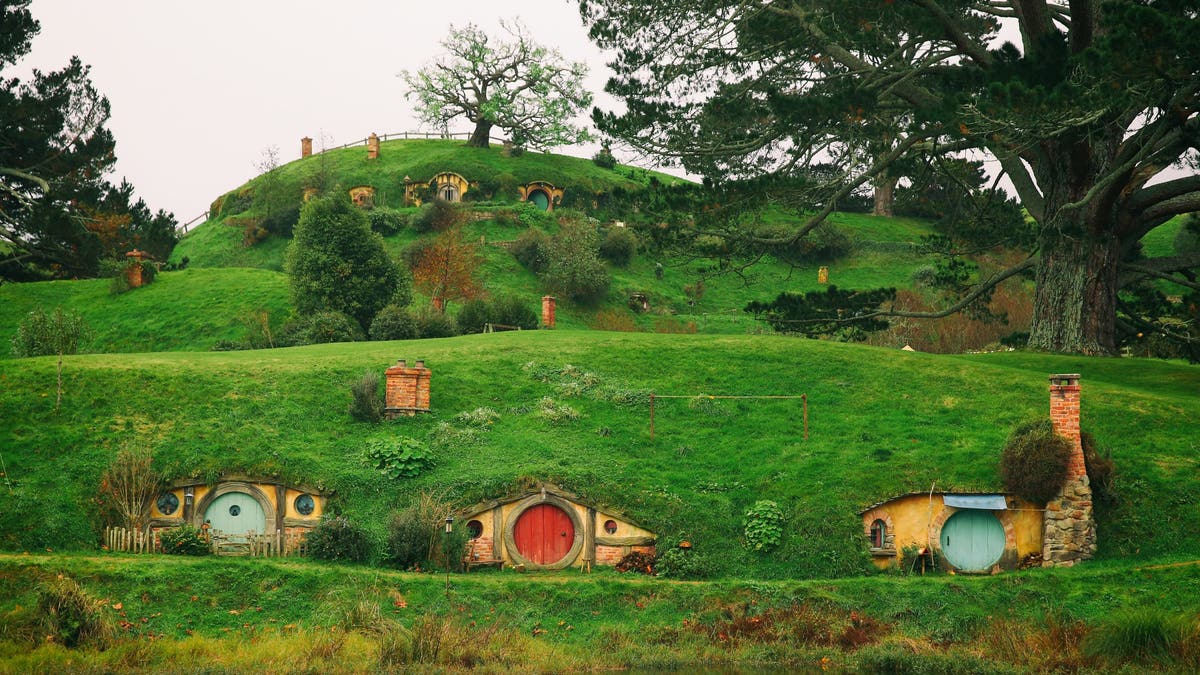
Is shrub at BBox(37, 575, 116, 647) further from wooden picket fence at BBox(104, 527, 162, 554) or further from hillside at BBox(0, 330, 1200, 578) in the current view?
hillside at BBox(0, 330, 1200, 578)

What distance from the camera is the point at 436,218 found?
74062mm

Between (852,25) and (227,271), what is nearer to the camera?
(852,25)

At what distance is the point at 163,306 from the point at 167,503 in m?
31.1

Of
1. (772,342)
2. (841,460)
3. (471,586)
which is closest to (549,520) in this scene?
(471,586)

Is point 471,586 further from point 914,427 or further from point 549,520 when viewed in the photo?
point 914,427

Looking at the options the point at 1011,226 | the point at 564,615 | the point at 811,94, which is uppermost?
the point at 811,94

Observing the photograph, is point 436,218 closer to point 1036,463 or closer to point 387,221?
point 387,221

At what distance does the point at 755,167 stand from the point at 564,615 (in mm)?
17715

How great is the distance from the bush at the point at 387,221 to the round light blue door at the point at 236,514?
46.8 meters

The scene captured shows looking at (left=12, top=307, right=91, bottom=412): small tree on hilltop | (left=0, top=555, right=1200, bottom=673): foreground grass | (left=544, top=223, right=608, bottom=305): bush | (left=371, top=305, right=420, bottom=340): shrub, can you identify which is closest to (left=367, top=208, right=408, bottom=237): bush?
(left=544, top=223, right=608, bottom=305): bush

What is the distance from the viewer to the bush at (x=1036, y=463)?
1060 inches

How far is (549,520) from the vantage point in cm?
2817

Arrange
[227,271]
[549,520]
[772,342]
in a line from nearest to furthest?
[549,520] < [772,342] < [227,271]

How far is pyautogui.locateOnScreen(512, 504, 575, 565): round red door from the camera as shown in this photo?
27891 mm
